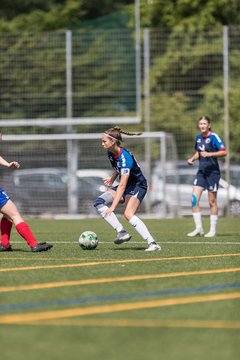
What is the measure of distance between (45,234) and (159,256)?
22.5 ft

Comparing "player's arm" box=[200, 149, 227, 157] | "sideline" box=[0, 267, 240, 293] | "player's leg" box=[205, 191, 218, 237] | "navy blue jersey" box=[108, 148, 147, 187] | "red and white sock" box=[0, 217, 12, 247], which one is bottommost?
"player's leg" box=[205, 191, 218, 237]

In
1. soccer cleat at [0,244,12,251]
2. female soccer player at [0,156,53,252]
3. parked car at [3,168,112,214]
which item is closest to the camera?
female soccer player at [0,156,53,252]

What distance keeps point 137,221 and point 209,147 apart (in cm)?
509

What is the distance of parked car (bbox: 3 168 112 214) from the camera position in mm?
29094

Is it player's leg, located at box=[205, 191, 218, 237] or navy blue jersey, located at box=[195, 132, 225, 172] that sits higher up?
navy blue jersey, located at box=[195, 132, 225, 172]

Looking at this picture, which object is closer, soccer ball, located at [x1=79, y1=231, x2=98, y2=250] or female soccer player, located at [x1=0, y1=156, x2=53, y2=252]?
female soccer player, located at [x1=0, y1=156, x2=53, y2=252]

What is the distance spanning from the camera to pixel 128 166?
42.3 ft

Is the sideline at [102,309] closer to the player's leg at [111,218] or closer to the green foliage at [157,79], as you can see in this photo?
the player's leg at [111,218]

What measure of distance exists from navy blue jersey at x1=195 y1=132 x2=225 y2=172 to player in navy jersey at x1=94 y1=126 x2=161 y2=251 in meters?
4.34

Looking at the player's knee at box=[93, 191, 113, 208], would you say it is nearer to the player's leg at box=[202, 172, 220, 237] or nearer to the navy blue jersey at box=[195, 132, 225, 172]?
the navy blue jersey at box=[195, 132, 225, 172]

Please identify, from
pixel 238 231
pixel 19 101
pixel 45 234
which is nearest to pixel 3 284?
pixel 45 234

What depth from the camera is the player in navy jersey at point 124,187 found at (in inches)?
506

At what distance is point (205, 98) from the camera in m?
30.8

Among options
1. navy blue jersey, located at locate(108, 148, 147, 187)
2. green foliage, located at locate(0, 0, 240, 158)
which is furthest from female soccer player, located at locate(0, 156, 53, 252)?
green foliage, located at locate(0, 0, 240, 158)
